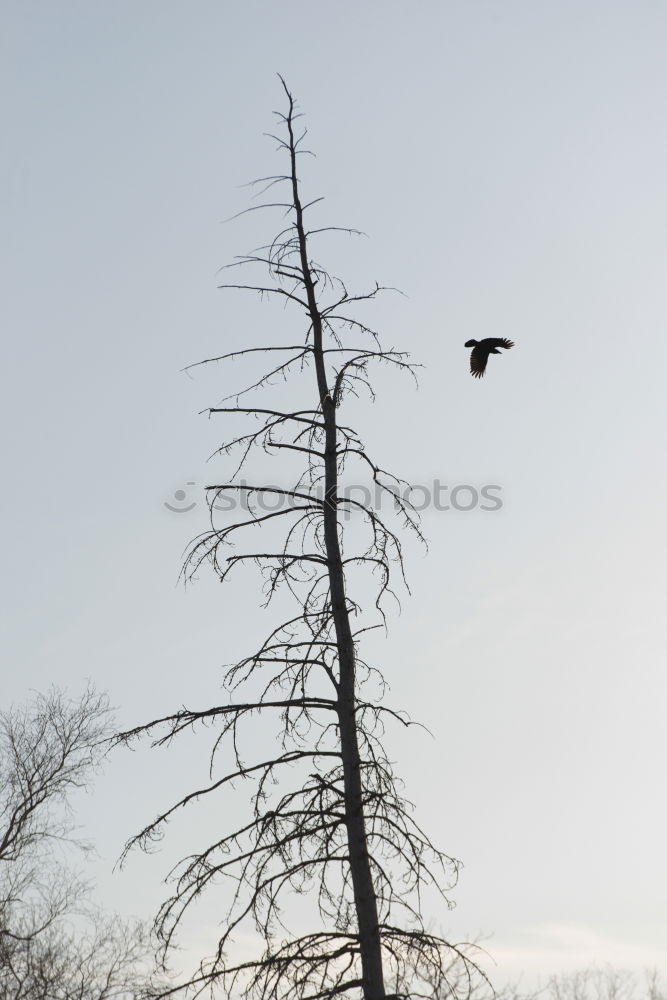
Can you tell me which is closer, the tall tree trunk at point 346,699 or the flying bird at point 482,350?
the tall tree trunk at point 346,699

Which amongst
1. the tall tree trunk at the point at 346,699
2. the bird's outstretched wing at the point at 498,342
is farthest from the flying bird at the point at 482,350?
the tall tree trunk at the point at 346,699

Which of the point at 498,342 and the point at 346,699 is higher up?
the point at 498,342

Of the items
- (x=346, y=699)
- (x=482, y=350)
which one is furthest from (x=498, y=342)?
(x=346, y=699)

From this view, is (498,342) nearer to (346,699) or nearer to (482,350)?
(482,350)

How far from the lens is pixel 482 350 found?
31.7 feet

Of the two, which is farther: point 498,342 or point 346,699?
point 498,342

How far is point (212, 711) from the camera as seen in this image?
23.0 feet

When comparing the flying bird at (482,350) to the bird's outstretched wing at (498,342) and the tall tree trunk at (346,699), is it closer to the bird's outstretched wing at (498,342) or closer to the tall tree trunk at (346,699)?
the bird's outstretched wing at (498,342)

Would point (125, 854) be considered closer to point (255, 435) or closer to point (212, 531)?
point (212, 531)

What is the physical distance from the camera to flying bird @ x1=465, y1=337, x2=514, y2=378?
9.60m

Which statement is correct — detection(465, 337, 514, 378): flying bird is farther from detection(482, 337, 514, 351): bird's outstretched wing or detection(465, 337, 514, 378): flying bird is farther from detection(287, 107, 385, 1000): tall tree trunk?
detection(287, 107, 385, 1000): tall tree trunk

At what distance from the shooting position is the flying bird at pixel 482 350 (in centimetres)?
960

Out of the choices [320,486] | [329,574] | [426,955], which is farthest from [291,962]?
[320,486]

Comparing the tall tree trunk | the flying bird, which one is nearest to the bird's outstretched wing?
the flying bird
